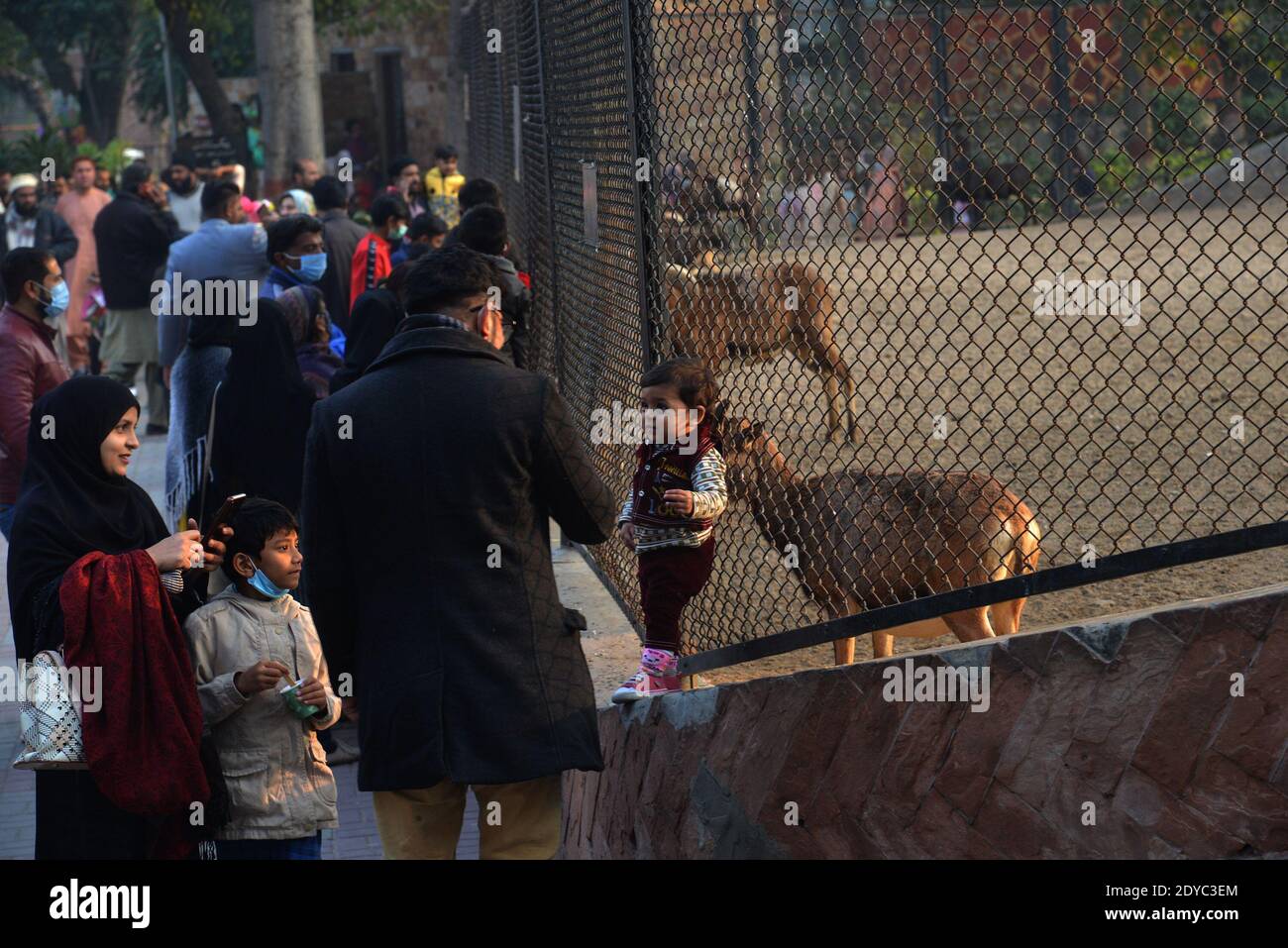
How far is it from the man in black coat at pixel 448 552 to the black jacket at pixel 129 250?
987 cm

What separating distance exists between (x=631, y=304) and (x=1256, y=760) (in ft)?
9.90

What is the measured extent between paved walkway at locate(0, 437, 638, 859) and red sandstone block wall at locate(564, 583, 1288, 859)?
4.27ft

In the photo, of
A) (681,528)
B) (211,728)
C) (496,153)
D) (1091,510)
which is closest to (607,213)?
(681,528)

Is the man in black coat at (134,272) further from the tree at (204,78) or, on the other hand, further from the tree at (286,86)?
the tree at (204,78)

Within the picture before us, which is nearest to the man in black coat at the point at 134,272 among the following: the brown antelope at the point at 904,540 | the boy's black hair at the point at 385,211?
the boy's black hair at the point at 385,211

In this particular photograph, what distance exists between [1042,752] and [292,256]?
5.37m

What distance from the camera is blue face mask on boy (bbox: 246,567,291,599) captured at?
450cm

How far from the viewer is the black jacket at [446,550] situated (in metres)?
3.73

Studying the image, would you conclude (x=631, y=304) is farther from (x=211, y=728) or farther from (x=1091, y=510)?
(x=1091, y=510)

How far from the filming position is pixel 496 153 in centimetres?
1258
